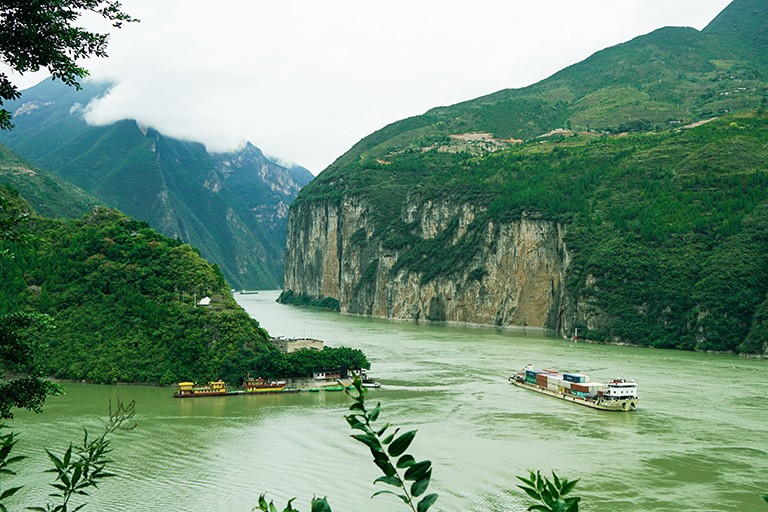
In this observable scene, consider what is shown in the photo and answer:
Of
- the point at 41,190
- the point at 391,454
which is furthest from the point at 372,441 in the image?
the point at 41,190

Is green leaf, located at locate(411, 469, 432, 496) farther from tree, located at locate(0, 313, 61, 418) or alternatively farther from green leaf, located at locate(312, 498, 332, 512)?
tree, located at locate(0, 313, 61, 418)

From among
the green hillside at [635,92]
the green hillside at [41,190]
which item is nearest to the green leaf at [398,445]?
the green hillside at [41,190]

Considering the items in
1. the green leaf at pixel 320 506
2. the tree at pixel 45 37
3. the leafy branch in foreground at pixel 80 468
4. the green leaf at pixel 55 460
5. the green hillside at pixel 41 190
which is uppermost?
the green hillside at pixel 41 190

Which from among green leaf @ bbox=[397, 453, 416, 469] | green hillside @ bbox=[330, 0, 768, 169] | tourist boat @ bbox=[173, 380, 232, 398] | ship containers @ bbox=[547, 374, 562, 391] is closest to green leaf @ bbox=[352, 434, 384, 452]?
green leaf @ bbox=[397, 453, 416, 469]

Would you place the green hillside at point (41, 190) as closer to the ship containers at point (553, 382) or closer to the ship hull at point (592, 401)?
the ship hull at point (592, 401)

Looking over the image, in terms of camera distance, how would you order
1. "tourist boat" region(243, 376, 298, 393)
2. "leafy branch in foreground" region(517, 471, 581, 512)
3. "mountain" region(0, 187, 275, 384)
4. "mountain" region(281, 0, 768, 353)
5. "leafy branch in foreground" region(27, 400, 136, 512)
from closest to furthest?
1. "leafy branch in foreground" region(517, 471, 581, 512)
2. "leafy branch in foreground" region(27, 400, 136, 512)
3. "tourist boat" region(243, 376, 298, 393)
4. "mountain" region(0, 187, 275, 384)
5. "mountain" region(281, 0, 768, 353)

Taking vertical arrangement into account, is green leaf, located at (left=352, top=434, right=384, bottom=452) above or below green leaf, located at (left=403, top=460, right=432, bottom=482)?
above

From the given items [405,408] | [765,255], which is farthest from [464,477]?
[765,255]

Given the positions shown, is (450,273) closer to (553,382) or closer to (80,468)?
(553,382)
